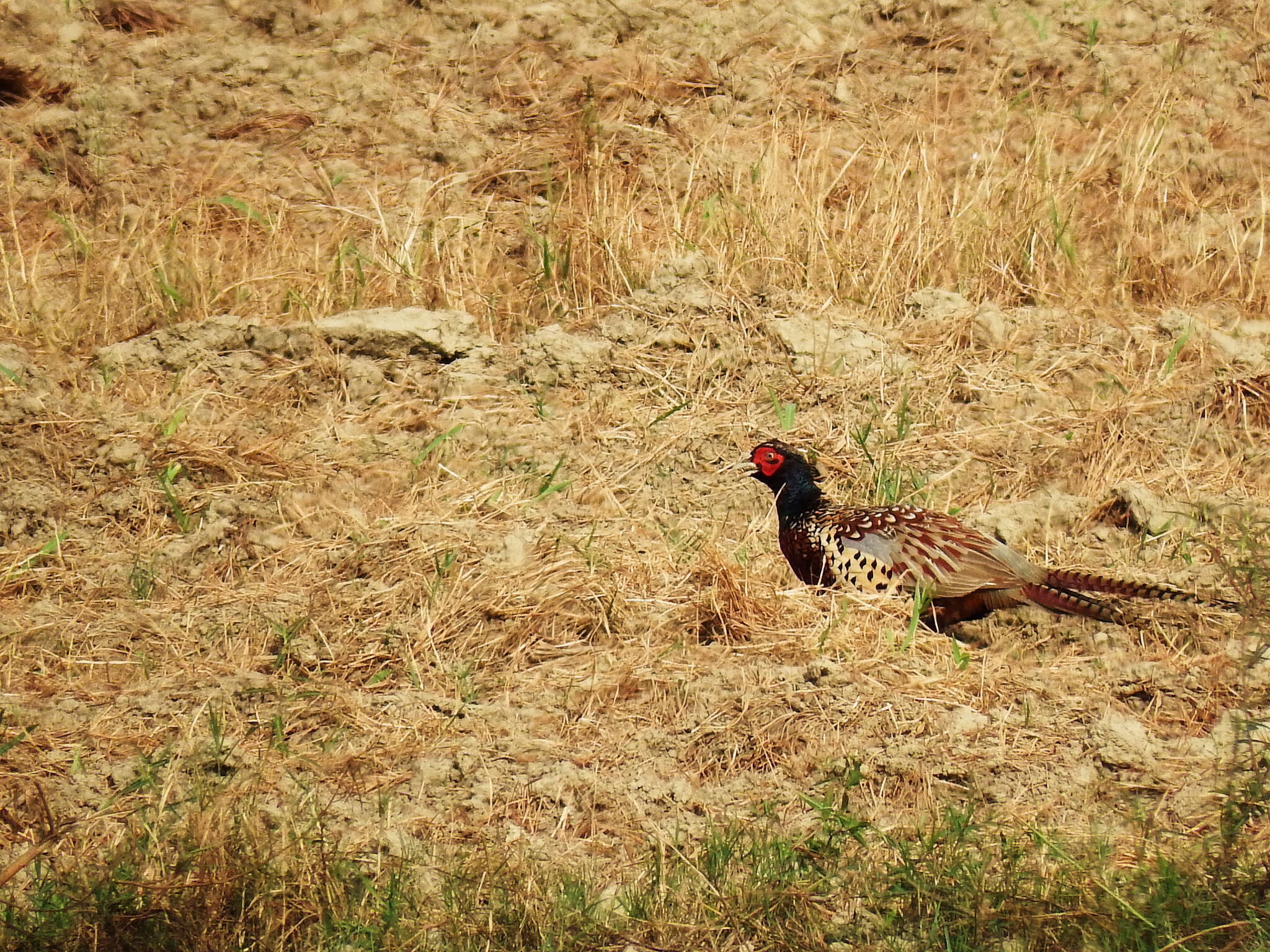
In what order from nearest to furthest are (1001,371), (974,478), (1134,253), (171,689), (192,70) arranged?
1. (171,689)
2. (974,478)
3. (1001,371)
4. (1134,253)
5. (192,70)

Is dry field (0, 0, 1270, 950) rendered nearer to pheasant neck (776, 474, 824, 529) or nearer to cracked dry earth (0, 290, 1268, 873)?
cracked dry earth (0, 290, 1268, 873)

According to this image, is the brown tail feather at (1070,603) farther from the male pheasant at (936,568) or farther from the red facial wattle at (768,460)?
the red facial wattle at (768,460)

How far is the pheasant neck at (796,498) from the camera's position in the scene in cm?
523

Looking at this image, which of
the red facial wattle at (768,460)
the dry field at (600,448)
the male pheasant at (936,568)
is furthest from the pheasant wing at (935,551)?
the red facial wattle at (768,460)

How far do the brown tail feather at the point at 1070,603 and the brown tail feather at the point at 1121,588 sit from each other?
25mm

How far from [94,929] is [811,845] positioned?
171cm

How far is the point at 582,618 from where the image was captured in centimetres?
479

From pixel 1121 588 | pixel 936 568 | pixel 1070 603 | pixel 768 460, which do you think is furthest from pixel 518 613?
pixel 1121 588

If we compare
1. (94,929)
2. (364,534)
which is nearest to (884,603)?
(364,534)

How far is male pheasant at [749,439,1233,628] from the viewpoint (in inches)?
190

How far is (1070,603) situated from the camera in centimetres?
482

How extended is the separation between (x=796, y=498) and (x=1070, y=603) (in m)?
1.04

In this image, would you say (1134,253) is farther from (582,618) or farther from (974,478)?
(582,618)

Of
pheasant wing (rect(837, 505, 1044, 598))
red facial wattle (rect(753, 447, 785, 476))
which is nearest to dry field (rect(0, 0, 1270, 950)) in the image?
pheasant wing (rect(837, 505, 1044, 598))
